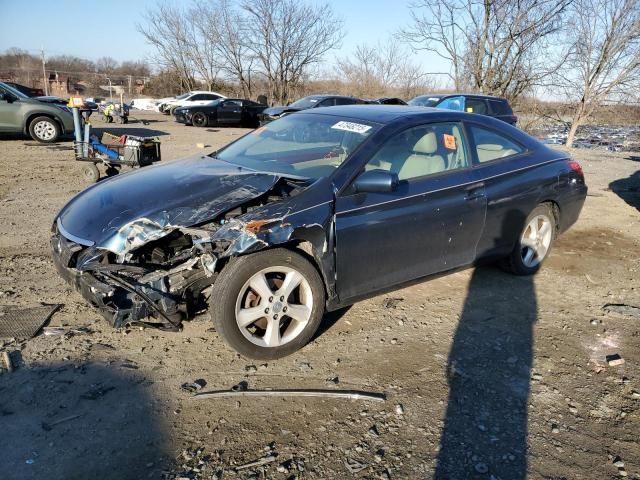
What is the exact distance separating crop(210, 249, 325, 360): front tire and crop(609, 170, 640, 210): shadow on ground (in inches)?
284

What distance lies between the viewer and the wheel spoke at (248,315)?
3.03 metres

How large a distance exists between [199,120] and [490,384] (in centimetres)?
2017

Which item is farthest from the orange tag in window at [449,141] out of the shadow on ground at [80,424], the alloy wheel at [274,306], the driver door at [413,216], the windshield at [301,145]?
the shadow on ground at [80,424]

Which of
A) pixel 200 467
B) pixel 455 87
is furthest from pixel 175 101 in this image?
pixel 200 467

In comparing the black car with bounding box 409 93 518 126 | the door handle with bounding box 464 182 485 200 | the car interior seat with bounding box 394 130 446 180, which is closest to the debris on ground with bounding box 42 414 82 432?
the car interior seat with bounding box 394 130 446 180

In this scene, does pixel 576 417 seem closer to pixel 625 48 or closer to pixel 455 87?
pixel 625 48

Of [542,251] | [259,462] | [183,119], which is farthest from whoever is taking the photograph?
[183,119]

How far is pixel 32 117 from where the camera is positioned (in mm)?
12570

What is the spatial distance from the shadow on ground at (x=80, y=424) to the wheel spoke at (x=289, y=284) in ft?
3.20

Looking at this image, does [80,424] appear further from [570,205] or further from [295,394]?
[570,205]

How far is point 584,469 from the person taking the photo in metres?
2.35

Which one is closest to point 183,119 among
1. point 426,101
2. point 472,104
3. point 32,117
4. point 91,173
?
point 32,117

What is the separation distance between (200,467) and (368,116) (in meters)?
2.81

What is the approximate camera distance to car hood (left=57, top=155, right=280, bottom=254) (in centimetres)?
307
